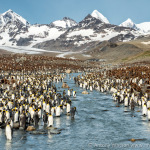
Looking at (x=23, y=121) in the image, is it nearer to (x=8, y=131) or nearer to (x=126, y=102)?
(x=8, y=131)

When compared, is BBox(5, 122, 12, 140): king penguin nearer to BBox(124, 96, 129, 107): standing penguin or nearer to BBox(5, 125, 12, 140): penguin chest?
BBox(5, 125, 12, 140): penguin chest

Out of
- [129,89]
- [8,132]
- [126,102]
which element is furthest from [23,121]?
[129,89]

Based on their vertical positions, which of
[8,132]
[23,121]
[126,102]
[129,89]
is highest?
[129,89]

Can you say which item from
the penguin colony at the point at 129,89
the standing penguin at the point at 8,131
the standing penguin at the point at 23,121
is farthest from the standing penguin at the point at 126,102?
the standing penguin at the point at 8,131

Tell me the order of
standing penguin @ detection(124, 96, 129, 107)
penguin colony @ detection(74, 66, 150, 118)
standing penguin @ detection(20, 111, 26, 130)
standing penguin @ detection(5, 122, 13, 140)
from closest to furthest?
standing penguin @ detection(5, 122, 13, 140)
standing penguin @ detection(20, 111, 26, 130)
penguin colony @ detection(74, 66, 150, 118)
standing penguin @ detection(124, 96, 129, 107)

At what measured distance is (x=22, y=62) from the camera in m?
89.5

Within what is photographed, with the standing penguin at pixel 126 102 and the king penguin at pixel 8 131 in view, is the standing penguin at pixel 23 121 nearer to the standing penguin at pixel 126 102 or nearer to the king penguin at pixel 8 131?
the king penguin at pixel 8 131

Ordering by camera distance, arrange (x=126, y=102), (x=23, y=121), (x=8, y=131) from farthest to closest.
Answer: (x=126, y=102) → (x=23, y=121) → (x=8, y=131)

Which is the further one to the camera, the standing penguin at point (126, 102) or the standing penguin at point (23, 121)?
the standing penguin at point (126, 102)

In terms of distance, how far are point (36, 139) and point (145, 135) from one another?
7.96 metres

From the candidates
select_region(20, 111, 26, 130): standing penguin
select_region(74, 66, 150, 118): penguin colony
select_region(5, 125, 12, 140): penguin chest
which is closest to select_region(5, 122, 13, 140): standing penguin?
select_region(5, 125, 12, 140): penguin chest

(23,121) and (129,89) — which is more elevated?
(129,89)

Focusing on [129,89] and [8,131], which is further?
[129,89]

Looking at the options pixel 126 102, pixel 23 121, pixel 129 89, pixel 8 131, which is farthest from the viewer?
pixel 129 89
